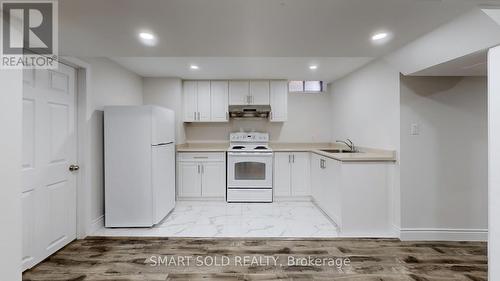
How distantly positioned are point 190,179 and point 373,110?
10.1 ft

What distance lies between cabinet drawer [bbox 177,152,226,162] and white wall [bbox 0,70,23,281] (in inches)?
109

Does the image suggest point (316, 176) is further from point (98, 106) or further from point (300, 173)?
point (98, 106)

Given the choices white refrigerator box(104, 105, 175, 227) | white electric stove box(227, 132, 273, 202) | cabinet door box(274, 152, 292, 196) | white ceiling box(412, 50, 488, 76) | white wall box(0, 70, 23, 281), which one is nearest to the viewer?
white wall box(0, 70, 23, 281)

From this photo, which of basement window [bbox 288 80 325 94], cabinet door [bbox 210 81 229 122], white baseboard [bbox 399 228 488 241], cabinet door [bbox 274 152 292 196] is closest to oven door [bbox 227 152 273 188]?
cabinet door [bbox 274 152 292 196]

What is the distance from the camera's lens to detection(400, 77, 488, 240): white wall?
8.97ft

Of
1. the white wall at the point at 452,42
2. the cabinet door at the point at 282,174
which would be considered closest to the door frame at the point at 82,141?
the cabinet door at the point at 282,174

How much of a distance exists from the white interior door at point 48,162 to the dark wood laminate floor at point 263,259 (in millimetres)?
224

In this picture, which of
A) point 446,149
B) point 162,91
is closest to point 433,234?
point 446,149

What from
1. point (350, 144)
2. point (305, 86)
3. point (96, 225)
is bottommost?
point (96, 225)

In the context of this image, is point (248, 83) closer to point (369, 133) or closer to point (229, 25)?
point (369, 133)

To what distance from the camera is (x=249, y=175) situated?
4.32m

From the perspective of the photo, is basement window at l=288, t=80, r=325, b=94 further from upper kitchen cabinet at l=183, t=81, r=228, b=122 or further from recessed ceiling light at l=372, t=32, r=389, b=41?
recessed ceiling light at l=372, t=32, r=389, b=41

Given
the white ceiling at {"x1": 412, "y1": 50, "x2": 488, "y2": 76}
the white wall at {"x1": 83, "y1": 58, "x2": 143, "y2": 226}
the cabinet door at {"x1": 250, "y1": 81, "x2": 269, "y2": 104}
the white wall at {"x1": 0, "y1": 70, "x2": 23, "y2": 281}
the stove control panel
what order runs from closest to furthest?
the white wall at {"x1": 0, "y1": 70, "x2": 23, "y2": 281} → the white ceiling at {"x1": 412, "y1": 50, "x2": 488, "y2": 76} → the white wall at {"x1": 83, "y1": 58, "x2": 143, "y2": 226} → the cabinet door at {"x1": 250, "y1": 81, "x2": 269, "y2": 104} → the stove control panel

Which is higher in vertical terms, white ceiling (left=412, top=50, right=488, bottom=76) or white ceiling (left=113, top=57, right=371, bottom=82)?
white ceiling (left=113, top=57, right=371, bottom=82)
